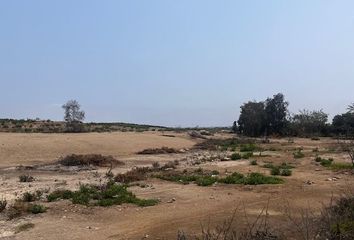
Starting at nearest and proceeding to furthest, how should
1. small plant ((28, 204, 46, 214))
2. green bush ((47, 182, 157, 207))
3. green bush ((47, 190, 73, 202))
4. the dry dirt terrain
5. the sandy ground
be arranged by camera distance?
1. the dry dirt terrain
2. small plant ((28, 204, 46, 214))
3. green bush ((47, 182, 157, 207))
4. green bush ((47, 190, 73, 202))
5. the sandy ground

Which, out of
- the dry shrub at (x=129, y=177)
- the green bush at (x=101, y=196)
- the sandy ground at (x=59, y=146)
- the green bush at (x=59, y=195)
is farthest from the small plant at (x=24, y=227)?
the sandy ground at (x=59, y=146)

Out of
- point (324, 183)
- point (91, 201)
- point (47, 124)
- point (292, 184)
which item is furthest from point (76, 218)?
point (47, 124)

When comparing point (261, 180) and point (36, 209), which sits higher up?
point (261, 180)

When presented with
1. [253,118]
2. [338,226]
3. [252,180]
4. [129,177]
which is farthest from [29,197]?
[253,118]

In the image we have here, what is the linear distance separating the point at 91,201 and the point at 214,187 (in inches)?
195

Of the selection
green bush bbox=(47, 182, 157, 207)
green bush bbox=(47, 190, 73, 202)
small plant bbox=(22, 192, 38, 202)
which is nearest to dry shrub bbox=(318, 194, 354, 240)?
green bush bbox=(47, 182, 157, 207)

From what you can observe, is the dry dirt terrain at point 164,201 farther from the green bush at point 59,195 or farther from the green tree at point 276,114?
the green tree at point 276,114

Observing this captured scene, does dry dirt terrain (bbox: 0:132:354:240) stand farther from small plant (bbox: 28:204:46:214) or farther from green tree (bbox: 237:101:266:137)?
green tree (bbox: 237:101:266:137)

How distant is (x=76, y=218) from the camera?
1305cm

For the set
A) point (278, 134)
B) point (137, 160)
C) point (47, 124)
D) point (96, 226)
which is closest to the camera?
point (96, 226)

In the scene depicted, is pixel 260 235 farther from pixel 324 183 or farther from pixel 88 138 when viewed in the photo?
pixel 88 138

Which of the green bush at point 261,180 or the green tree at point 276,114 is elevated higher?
the green tree at point 276,114

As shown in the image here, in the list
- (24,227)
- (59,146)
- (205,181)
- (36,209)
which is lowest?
(24,227)

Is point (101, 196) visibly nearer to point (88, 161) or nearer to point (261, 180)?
point (261, 180)
